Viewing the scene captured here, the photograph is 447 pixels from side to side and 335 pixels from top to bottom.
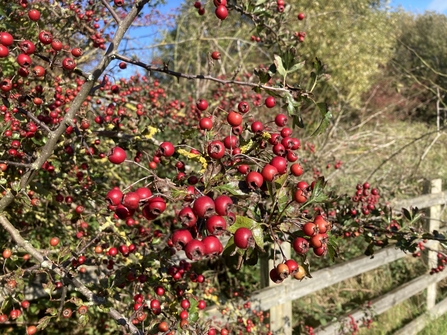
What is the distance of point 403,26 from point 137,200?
2383 centimetres

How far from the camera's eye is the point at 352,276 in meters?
3.54

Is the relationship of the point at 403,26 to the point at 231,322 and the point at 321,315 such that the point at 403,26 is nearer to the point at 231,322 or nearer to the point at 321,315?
the point at 321,315

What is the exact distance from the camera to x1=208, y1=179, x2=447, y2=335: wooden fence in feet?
9.43

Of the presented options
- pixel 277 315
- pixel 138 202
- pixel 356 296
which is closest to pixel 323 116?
pixel 138 202

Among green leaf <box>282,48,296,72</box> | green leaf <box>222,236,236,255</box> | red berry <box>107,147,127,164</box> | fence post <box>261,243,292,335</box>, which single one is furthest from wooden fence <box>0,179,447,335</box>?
red berry <box>107,147,127,164</box>

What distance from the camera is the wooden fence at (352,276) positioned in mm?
2875

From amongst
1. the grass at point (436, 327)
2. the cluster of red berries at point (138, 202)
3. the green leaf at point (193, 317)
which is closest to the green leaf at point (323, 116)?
the cluster of red berries at point (138, 202)

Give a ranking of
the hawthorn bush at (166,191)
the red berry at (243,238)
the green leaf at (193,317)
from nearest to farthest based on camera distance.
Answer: the red berry at (243,238), the hawthorn bush at (166,191), the green leaf at (193,317)

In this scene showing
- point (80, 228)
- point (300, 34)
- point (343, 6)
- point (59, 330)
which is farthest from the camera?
point (343, 6)

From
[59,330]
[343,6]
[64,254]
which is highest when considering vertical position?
[343,6]

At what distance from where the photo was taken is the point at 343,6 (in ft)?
38.5

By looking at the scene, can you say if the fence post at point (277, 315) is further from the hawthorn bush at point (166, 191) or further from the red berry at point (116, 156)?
the red berry at point (116, 156)

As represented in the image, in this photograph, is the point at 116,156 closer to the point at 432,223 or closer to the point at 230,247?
the point at 230,247

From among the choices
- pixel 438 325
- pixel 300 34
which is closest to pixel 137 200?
pixel 300 34
